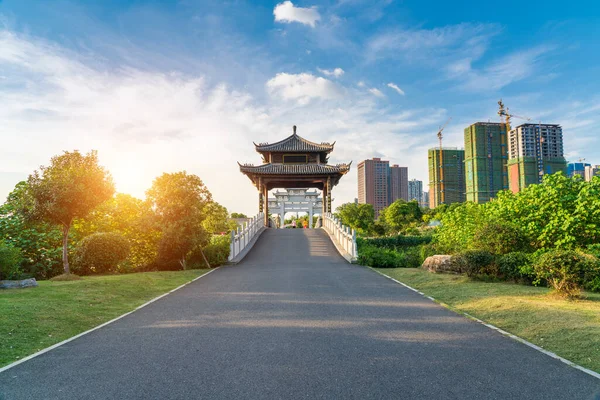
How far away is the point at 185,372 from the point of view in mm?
3795

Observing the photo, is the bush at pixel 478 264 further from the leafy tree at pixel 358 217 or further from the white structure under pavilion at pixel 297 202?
the leafy tree at pixel 358 217

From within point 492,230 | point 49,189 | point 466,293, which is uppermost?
point 49,189

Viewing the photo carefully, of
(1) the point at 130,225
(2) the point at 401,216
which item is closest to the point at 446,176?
(2) the point at 401,216

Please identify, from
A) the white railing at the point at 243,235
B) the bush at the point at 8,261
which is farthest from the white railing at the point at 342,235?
the bush at the point at 8,261

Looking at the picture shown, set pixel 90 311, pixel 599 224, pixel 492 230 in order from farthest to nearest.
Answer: pixel 492 230 < pixel 599 224 < pixel 90 311

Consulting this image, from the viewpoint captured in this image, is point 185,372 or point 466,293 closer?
point 185,372

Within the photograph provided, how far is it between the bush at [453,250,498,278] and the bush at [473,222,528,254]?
0.53m

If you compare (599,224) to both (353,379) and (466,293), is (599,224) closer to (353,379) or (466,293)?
(466,293)

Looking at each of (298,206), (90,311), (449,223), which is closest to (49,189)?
(90,311)

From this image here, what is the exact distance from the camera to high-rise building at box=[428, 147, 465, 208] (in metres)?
75.5

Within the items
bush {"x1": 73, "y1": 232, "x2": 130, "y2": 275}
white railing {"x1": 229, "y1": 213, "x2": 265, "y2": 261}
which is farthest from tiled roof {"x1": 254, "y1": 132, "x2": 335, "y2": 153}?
bush {"x1": 73, "y1": 232, "x2": 130, "y2": 275}

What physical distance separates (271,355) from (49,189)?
9.30 meters

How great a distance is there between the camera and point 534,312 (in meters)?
6.14

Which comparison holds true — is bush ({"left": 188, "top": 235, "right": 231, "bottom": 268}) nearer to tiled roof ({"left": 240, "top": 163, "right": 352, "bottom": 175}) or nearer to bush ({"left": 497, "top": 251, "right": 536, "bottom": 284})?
bush ({"left": 497, "top": 251, "right": 536, "bottom": 284})
